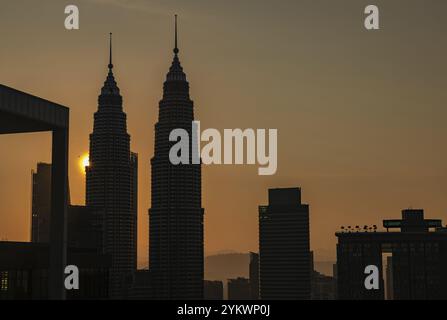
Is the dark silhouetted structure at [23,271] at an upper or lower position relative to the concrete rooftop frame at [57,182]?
lower

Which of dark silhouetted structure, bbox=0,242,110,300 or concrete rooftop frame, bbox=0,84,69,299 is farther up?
concrete rooftop frame, bbox=0,84,69,299

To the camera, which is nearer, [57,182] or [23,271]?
[57,182]

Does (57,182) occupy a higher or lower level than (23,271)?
higher

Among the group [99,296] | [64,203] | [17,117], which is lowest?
[99,296]

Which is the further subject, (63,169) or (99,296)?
(99,296)

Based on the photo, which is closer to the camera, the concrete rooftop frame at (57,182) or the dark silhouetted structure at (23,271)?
the concrete rooftop frame at (57,182)

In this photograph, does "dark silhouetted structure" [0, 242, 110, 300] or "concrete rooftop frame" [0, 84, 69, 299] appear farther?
"dark silhouetted structure" [0, 242, 110, 300]
